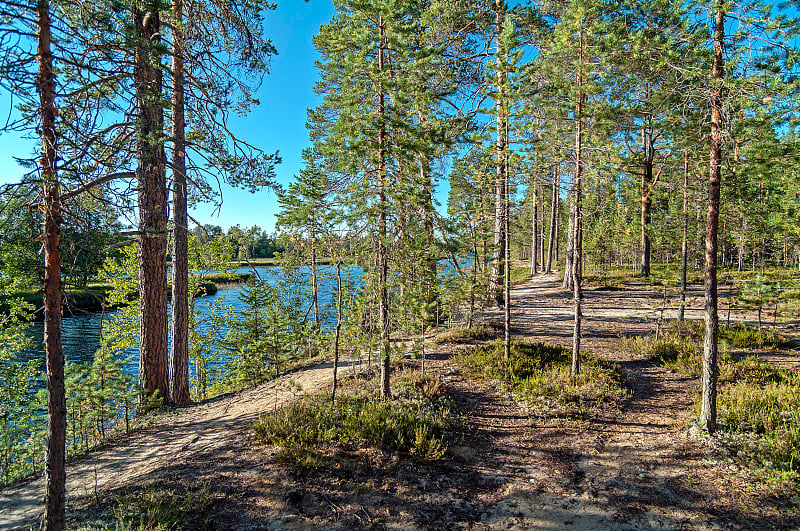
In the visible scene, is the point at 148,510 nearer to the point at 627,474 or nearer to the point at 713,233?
the point at 627,474

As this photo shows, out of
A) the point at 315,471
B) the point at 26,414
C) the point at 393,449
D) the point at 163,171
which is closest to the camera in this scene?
the point at 315,471

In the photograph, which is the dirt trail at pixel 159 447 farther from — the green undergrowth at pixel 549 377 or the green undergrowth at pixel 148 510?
the green undergrowth at pixel 549 377

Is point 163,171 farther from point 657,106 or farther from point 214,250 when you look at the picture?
point 657,106

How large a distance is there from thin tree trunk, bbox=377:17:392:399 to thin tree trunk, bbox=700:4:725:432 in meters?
5.13

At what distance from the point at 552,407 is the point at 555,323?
668 centimetres

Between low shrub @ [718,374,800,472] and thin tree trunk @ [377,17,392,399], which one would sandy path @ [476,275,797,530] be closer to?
low shrub @ [718,374,800,472]

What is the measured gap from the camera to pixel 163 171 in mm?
5738

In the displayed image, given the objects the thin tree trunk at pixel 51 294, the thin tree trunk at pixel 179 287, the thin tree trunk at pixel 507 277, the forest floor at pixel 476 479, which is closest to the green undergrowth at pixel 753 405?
the forest floor at pixel 476 479

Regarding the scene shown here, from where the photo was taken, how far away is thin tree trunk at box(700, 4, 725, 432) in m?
5.03

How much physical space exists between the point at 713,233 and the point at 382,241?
17.5ft

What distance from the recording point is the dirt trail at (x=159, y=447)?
4.31 m

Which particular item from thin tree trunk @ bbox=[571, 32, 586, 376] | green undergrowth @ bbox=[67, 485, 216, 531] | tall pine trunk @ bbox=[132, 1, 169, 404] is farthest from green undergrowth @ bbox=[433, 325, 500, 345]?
green undergrowth @ bbox=[67, 485, 216, 531]

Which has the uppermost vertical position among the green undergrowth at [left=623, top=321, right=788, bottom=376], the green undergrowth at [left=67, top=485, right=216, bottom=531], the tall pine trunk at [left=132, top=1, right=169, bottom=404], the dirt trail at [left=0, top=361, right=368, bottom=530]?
the tall pine trunk at [left=132, top=1, right=169, bottom=404]

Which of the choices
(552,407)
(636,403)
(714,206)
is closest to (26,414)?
(552,407)
